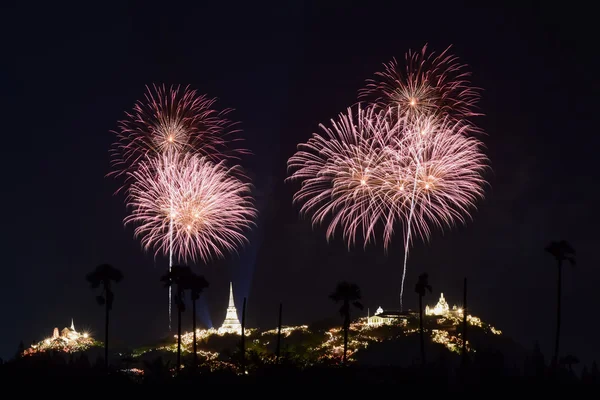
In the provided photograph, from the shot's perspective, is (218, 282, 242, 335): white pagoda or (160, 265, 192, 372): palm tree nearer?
(160, 265, 192, 372): palm tree

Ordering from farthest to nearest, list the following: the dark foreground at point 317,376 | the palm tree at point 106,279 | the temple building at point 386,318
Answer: the temple building at point 386,318, the palm tree at point 106,279, the dark foreground at point 317,376

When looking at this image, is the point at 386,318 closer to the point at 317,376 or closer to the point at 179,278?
the point at 179,278

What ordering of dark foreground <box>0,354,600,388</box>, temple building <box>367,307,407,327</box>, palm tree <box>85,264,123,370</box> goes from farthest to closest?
temple building <box>367,307,407,327</box> → palm tree <box>85,264,123,370</box> → dark foreground <box>0,354,600,388</box>

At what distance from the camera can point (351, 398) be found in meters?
46.8

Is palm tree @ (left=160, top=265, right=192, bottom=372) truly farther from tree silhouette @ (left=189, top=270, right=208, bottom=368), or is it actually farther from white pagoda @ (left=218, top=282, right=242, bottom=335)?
white pagoda @ (left=218, top=282, right=242, bottom=335)

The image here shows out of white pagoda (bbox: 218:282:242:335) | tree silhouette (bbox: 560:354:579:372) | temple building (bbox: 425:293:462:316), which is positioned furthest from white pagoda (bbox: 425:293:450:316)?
tree silhouette (bbox: 560:354:579:372)

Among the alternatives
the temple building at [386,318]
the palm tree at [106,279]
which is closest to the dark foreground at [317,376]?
the palm tree at [106,279]

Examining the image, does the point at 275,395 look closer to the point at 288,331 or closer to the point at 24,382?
the point at 24,382

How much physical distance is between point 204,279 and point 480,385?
41248 millimetres

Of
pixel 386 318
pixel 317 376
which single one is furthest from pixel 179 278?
pixel 386 318

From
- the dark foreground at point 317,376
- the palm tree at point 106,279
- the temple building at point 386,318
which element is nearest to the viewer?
the dark foreground at point 317,376

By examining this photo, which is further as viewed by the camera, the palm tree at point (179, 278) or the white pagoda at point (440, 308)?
the white pagoda at point (440, 308)

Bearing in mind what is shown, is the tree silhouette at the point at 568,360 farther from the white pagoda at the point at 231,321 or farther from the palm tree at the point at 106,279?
the white pagoda at the point at 231,321

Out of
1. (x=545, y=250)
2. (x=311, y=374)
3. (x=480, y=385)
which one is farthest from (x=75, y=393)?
(x=545, y=250)
